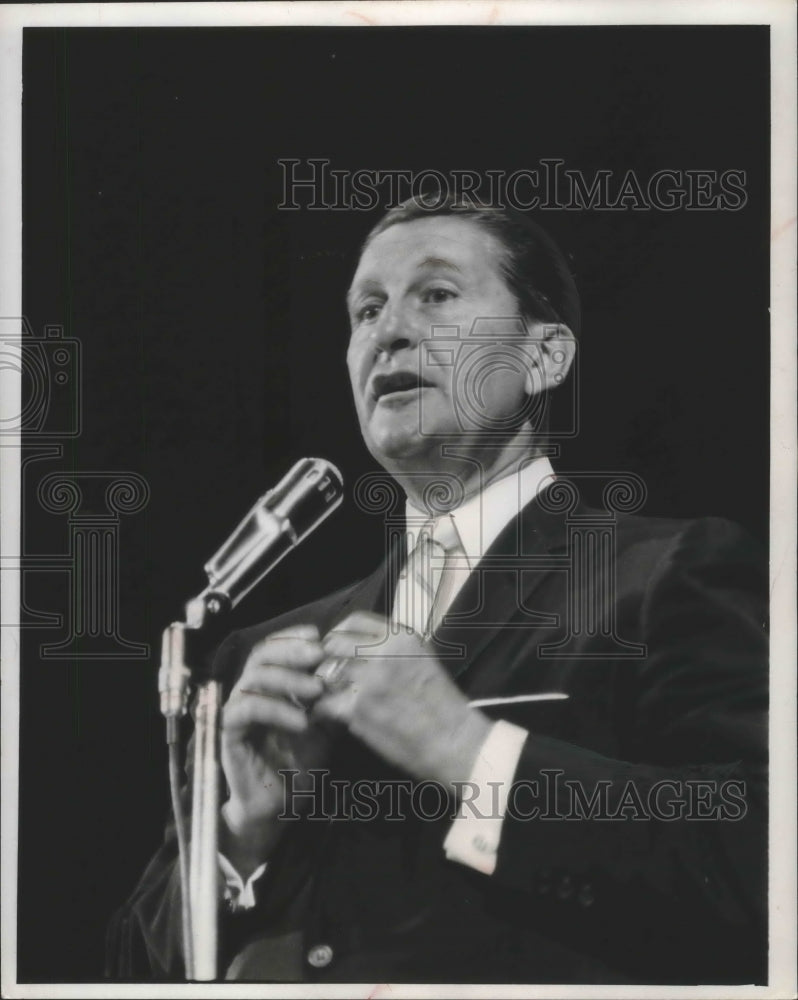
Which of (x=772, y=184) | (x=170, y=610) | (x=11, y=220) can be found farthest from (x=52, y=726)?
(x=772, y=184)

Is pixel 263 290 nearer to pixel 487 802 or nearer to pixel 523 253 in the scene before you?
pixel 523 253

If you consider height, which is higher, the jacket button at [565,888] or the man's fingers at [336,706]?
the man's fingers at [336,706]

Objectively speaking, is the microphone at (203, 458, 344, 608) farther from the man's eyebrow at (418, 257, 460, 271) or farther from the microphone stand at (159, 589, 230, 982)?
the man's eyebrow at (418, 257, 460, 271)

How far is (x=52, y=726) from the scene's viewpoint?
187 cm

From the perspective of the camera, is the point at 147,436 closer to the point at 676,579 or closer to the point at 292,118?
the point at 292,118

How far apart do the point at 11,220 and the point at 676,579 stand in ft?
3.81

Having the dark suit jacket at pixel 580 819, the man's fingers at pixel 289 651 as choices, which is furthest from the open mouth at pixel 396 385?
the man's fingers at pixel 289 651

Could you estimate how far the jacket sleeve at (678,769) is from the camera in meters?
1.73

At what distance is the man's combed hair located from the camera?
72.4 inches

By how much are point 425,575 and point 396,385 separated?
29 centimetres

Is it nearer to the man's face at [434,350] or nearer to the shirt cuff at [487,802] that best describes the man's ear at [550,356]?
the man's face at [434,350]

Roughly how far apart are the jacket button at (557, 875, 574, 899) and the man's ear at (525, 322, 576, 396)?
2.32ft

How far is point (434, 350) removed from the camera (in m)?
1.82

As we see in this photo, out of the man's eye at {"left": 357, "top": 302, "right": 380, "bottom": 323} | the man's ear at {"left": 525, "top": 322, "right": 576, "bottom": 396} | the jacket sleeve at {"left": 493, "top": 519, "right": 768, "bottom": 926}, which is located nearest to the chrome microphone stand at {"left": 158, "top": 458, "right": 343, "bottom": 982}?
the man's eye at {"left": 357, "top": 302, "right": 380, "bottom": 323}
